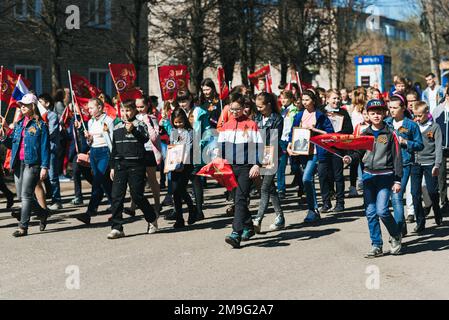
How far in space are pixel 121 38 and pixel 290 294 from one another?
2373 cm

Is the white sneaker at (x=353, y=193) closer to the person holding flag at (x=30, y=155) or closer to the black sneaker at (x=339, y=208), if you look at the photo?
the black sneaker at (x=339, y=208)

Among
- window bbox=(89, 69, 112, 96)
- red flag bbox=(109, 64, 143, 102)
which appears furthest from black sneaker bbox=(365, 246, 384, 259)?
window bbox=(89, 69, 112, 96)

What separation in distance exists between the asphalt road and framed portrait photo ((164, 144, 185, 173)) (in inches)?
31.2

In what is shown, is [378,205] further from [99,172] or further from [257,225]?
[99,172]

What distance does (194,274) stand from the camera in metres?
7.98

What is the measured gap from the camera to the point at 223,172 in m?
9.63

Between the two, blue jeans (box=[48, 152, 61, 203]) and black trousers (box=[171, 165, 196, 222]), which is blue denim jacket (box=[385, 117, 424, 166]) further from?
blue jeans (box=[48, 152, 61, 203])

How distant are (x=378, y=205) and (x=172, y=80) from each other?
6.17 meters

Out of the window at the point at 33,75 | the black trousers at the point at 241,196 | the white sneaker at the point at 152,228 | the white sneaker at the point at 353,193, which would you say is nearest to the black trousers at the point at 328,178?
the white sneaker at the point at 353,193

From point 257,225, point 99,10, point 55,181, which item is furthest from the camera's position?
point 99,10

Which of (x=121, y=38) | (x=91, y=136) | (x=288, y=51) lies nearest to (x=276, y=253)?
(x=91, y=136)

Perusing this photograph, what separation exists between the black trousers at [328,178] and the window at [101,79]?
17374 mm

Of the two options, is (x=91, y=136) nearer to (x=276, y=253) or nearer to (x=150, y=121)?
(x=150, y=121)

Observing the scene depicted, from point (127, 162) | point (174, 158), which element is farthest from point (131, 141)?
point (174, 158)
